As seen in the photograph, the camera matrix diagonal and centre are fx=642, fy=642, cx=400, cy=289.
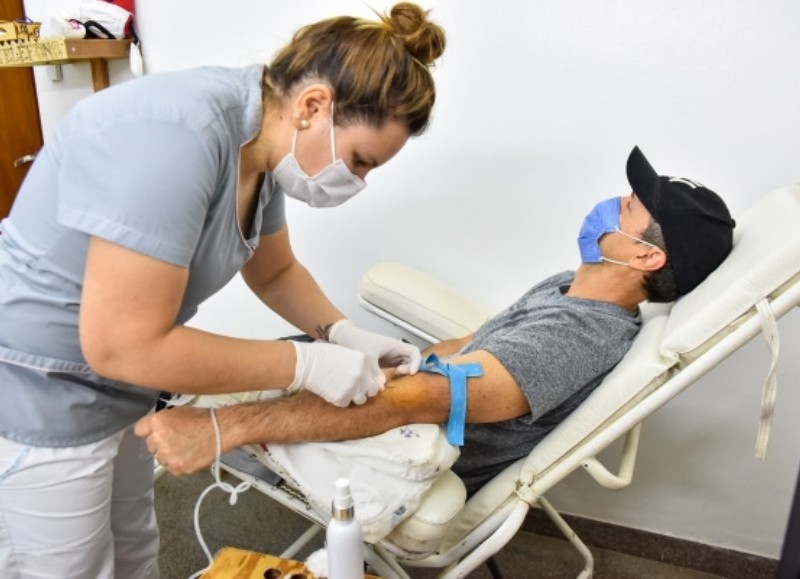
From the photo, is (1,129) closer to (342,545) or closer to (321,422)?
(321,422)

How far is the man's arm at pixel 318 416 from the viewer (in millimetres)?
1049

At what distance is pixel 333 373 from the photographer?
3.54 ft

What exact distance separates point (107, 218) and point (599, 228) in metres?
1.06

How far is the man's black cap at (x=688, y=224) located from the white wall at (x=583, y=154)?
11.2 inches

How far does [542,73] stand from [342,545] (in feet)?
4.27

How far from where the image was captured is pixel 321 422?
1.13 metres

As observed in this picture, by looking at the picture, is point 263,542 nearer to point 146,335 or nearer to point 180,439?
point 180,439

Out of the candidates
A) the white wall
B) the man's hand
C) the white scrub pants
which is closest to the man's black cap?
the white wall

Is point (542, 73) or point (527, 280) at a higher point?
point (542, 73)

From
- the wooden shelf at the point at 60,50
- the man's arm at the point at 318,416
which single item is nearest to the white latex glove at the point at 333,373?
the man's arm at the point at 318,416

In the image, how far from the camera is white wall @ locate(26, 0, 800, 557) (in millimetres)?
1554

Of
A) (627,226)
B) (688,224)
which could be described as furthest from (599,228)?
(688,224)

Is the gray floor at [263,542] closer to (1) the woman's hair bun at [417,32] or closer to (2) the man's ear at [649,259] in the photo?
(2) the man's ear at [649,259]

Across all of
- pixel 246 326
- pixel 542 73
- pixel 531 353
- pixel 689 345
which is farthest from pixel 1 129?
pixel 689 345
